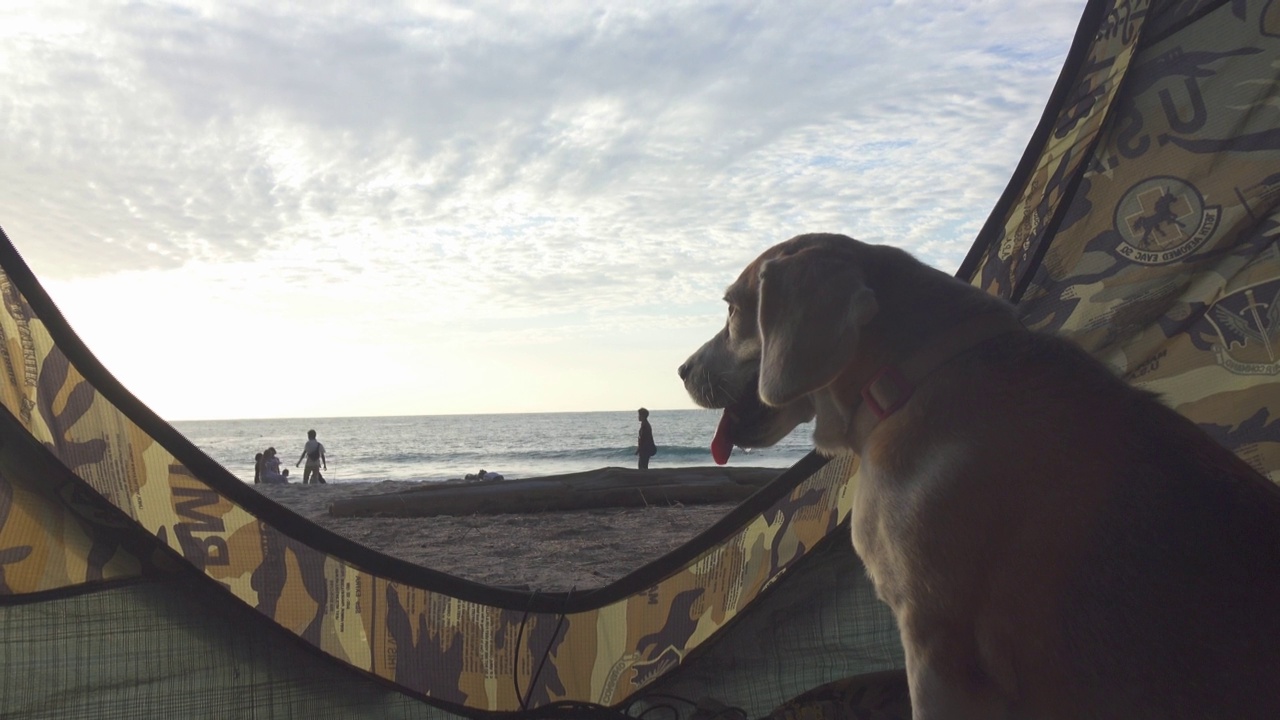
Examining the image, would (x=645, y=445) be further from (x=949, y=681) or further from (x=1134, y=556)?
(x=1134, y=556)

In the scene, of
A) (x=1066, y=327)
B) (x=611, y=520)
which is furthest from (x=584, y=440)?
(x=1066, y=327)

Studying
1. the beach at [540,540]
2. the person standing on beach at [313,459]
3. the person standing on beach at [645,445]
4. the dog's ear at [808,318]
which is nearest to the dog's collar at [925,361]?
the dog's ear at [808,318]

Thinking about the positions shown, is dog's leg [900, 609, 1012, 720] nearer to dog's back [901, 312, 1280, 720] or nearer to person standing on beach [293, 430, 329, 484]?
dog's back [901, 312, 1280, 720]

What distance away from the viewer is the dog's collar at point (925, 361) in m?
2.59

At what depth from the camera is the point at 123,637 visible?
2.79m

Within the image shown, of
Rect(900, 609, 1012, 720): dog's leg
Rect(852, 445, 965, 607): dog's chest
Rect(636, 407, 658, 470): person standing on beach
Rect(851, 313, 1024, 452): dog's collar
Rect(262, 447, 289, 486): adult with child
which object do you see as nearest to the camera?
Rect(900, 609, 1012, 720): dog's leg

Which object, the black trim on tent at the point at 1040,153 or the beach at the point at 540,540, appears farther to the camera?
the beach at the point at 540,540

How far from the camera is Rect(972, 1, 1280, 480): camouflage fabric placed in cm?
304

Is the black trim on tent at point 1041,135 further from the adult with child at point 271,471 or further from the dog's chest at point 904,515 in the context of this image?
the adult with child at point 271,471

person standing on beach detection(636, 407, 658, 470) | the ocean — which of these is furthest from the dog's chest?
the ocean

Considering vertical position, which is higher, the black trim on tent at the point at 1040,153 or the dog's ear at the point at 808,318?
the black trim on tent at the point at 1040,153

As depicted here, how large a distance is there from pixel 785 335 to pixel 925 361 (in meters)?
0.45

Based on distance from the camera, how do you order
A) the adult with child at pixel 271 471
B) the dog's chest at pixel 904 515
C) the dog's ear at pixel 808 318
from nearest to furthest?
the dog's chest at pixel 904 515
the dog's ear at pixel 808 318
the adult with child at pixel 271 471

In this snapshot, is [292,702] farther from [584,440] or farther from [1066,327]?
[584,440]
